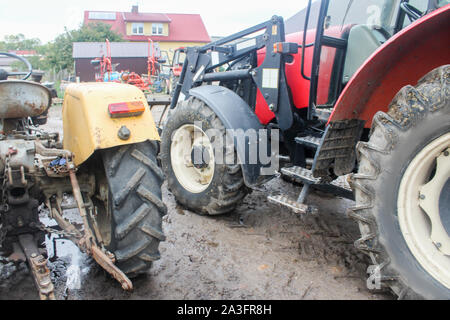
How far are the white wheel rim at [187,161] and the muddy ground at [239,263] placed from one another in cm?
32

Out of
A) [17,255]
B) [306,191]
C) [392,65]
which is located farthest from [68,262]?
[392,65]

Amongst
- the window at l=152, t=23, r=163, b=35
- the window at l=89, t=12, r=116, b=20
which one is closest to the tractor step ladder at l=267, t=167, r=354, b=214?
the window at l=152, t=23, r=163, b=35

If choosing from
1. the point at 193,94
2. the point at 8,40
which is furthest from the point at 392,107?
the point at 8,40

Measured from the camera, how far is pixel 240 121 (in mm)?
3496

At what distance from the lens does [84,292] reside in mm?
2518

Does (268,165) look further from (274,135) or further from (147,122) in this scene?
(147,122)

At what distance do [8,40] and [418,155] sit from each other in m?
61.0

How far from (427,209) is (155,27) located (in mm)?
45164

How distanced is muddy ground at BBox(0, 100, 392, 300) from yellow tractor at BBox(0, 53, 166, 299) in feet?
1.05

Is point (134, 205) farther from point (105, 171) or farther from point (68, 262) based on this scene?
point (68, 262)

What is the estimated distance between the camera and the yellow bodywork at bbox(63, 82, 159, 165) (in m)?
2.22

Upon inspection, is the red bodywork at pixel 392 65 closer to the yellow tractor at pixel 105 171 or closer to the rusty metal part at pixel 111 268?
the yellow tractor at pixel 105 171

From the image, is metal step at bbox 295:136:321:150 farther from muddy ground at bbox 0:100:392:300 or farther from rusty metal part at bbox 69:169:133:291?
rusty metal part at bbox 69:169:133:291

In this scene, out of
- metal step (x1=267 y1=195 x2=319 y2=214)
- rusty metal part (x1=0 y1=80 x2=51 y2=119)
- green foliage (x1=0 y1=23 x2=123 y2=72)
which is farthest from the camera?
green foliage (x1=0 y1=23 x2=123 y2=72)
